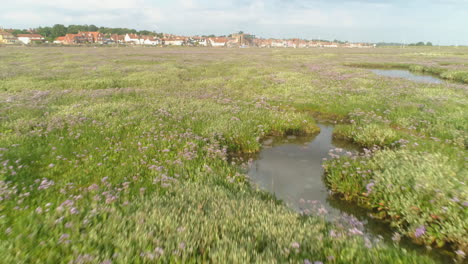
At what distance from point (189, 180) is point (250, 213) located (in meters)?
2.00

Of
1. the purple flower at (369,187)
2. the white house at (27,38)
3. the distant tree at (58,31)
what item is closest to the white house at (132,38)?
the distant tree at (58,31)

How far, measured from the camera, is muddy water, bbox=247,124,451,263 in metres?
5.20

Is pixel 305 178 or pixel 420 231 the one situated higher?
pixel 420 231

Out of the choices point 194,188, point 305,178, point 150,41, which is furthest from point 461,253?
point 150,41

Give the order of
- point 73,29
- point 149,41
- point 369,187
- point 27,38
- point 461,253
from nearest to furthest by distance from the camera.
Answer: point 461,253
point 369,187
point 27,38
point 73,29
point 149,41

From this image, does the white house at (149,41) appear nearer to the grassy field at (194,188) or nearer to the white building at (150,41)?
the white building at (150,41)

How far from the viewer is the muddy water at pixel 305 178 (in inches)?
205

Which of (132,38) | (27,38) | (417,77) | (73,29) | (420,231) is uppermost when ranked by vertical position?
(73,29)

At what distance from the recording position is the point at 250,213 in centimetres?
432

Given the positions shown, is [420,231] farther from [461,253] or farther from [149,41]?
[149,41]

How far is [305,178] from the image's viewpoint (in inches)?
287

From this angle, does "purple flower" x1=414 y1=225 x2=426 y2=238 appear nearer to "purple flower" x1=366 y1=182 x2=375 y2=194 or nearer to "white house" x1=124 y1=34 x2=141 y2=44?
"purple flower" x1=366 y1=182 x2=375 y2=194

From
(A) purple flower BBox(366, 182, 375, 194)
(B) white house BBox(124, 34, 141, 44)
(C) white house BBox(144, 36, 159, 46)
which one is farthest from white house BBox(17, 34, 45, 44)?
(A) purple flower BBox(366, 182, 375, 194)

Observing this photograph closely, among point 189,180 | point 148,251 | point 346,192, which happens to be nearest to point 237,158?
point 189,180
